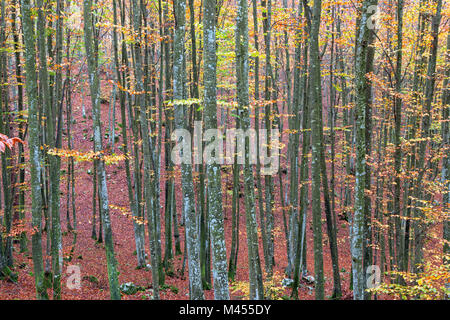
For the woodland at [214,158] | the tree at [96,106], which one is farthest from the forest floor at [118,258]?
the tree at [96,106]

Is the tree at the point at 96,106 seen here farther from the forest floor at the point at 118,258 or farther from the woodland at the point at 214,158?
the forest floor at the point at 118,258

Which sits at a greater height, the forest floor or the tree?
the tree

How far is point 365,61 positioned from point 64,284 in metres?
11.1

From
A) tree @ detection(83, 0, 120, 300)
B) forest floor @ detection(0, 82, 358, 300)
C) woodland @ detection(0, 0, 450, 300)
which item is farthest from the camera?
forest floor @ detection(0, 82, 358, 300)

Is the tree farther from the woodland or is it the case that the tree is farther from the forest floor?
the forest floor

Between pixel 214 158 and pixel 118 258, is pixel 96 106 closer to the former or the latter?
pixel 214 158

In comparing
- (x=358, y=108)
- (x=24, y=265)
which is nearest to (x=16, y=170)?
(x=24, y=265)

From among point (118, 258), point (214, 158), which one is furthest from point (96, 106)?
point (118, 258)

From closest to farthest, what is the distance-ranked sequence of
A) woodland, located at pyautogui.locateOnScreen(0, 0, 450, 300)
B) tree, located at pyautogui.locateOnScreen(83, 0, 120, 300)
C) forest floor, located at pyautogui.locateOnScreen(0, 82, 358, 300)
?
woodland, located at pyautogui.locateOnScreen(0, 0, 450, 300)
tree, located at pyautogui.locateOnScreen(83, 0, 120, 300)
forest floor, located at pyautogui.locateOnScreen(0, 82, 358, 300)

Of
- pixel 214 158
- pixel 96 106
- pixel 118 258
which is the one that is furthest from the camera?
pixel 118 258

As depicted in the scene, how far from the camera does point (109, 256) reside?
8617 mm

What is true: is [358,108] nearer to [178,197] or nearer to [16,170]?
[16,170]

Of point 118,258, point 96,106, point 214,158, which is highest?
point 96,106

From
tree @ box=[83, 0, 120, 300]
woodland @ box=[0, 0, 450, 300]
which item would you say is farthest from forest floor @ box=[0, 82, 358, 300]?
tree @ box=[83, 0, 120, 300]
